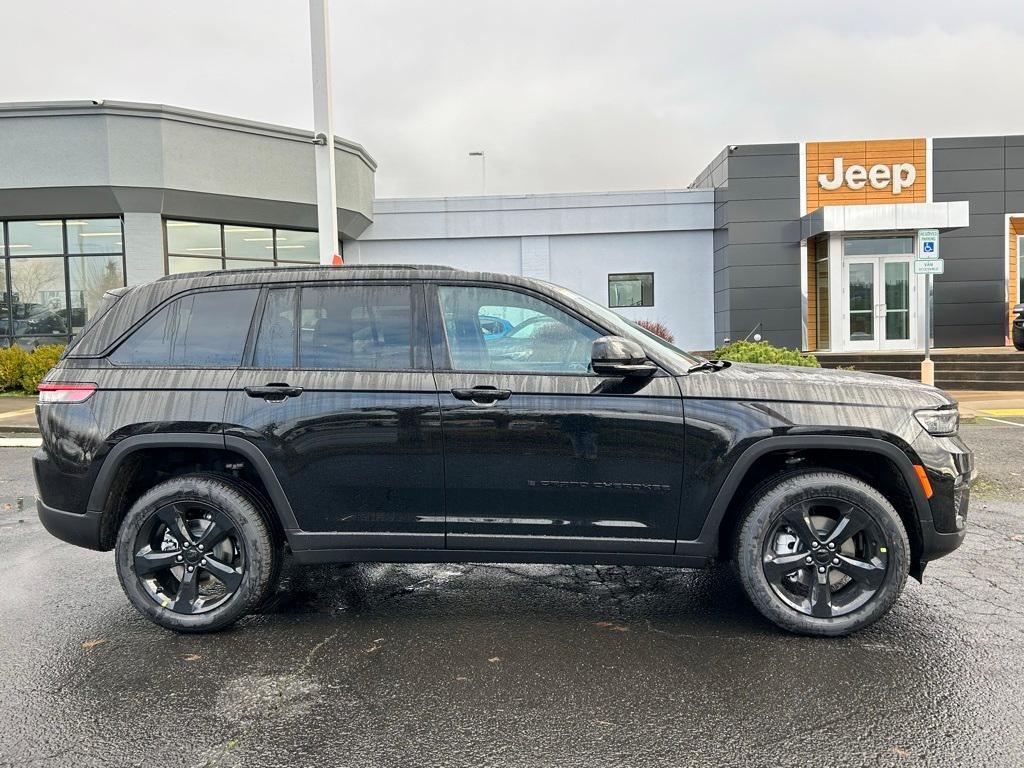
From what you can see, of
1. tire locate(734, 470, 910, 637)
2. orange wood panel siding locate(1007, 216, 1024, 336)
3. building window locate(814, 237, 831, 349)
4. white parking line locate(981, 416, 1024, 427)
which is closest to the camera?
tire locate(734, 470, 910, 637)

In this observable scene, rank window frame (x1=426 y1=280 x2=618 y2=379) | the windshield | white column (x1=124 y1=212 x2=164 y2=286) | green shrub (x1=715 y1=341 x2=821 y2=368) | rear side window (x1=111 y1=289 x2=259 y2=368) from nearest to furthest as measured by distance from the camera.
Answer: window frame (x1=426 y1=280 x2=618 y2=379) → the windshield → rear side window (x1=111 y1=289 x2=259 y2=368) → green shrub (x1=715 y1=341 x2=821 y2=368) → white column (x1=124 y1=212 x2=164 y2=286)

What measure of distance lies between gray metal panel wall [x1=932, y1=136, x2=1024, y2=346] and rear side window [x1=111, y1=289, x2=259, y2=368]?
2167cm

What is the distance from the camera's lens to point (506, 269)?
2258 centimetres

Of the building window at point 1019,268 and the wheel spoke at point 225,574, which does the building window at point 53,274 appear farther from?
the building window at point 1019,268

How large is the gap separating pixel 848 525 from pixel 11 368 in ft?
61.0

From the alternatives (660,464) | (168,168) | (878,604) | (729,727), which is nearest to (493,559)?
(660,464)

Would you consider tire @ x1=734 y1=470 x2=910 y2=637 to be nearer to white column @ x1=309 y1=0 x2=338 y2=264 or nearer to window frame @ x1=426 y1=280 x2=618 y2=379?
window frame @ x1=426 y1=280 x2=618 y2=379

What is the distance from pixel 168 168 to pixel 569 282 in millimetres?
11109

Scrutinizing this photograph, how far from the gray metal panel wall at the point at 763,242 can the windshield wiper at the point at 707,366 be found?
1770 centimetres

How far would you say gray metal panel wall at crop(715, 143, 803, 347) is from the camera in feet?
68.4

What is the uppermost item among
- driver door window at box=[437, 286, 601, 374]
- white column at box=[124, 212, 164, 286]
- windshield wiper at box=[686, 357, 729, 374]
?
white column at box=[124, 212, 164, 286]

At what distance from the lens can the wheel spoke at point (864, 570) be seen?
3.72m

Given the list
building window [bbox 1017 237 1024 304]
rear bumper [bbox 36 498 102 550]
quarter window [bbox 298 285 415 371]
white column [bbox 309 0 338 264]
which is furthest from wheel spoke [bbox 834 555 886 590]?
building window [bbox 1017 237 1024 304]

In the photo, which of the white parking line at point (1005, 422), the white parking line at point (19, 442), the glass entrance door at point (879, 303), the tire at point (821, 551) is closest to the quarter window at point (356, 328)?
the tire at point (821, 551)
